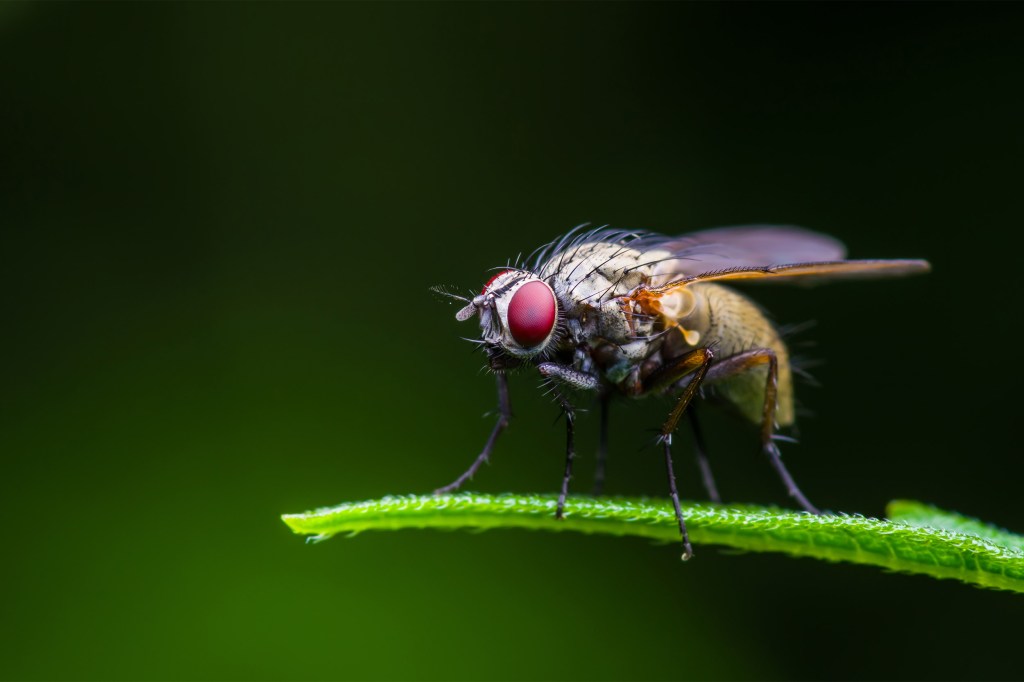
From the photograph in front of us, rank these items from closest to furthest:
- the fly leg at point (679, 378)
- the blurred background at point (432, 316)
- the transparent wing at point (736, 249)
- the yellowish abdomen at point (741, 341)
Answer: the fly leg at point (679, 378) → the yellowish abdomen at point (741, 341) → the transparent wing at point (736, 249) → the blurred background at point (432, 316)

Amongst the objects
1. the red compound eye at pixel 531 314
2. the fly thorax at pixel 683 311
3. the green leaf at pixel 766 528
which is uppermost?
the red compound eye at pixel 531 314

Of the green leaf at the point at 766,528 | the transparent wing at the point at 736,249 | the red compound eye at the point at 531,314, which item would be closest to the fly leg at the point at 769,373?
the transparent wing at the point at 736,249

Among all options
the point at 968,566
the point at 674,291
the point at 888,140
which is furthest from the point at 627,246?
the point at 888,140

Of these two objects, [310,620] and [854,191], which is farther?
[854,191]

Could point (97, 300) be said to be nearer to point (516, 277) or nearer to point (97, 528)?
point (97, 528)

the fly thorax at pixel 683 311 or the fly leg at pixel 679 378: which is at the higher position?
the fly thorax at pixel 683 311

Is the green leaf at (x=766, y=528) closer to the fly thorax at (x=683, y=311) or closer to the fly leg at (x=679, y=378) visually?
the fly leg at (x=679, y=378)

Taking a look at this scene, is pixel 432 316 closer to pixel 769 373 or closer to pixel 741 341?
pixel 741 341

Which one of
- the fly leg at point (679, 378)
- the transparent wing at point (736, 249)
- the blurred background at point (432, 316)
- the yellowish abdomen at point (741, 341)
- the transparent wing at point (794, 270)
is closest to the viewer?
the fly leg at point (679, 378)

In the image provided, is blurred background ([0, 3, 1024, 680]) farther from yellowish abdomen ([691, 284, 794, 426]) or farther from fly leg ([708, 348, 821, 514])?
fly leg ([708, 348, 821, 514])
